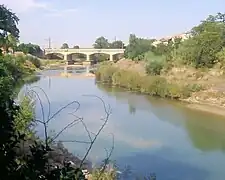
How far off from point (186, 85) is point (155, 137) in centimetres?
1250

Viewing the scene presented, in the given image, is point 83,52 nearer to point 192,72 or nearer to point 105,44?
point 105,44

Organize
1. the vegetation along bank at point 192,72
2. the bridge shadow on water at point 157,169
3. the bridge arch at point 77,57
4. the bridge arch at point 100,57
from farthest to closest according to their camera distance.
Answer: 1. the bridge arch at point 77,57
2. the bridge arch at point 100,57
3. the vegetation along bank at point 192,72
4. the bridge shadow on water at point 157,169

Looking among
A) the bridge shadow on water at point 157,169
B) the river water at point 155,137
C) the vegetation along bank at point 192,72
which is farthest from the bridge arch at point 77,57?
the bridge shadow on water at point 157,169

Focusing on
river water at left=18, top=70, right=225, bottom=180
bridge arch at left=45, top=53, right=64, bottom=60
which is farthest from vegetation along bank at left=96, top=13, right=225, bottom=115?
bridge arch at left=45, top=53, right=64, bottom=60

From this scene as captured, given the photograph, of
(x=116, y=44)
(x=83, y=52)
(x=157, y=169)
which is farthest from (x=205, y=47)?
(x=116, y=44)

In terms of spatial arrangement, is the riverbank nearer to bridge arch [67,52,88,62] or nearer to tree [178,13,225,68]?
tree [178,13,225,68]

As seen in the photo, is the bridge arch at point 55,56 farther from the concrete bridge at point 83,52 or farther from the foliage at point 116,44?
the foliage at point 116,44

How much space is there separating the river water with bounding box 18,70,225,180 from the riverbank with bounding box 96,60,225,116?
1997 mm

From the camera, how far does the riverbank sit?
2448 cm

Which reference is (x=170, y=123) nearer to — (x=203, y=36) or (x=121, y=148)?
(x=121, y=148)

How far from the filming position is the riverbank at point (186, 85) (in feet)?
80.3

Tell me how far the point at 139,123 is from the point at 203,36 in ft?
48.6

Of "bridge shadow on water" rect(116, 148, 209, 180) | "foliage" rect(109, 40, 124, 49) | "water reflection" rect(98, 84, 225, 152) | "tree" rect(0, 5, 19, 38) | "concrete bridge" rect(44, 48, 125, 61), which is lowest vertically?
"water reflection" rect(98, 84, 225, 152)

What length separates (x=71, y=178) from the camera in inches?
103
